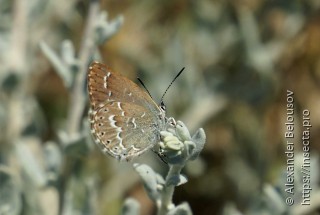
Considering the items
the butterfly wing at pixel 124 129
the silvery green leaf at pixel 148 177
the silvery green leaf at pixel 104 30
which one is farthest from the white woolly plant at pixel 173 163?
the silvery green leaf at pixel 104 30

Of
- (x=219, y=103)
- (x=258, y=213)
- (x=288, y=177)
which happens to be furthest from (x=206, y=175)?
(x=288, y=177)

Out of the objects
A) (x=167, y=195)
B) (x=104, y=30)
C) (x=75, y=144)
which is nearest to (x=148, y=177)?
(x=167, y=195)

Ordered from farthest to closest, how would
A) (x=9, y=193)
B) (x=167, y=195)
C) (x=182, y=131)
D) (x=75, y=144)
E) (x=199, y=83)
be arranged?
(x=199, y=83) → (x=9, y=193) → (x=75, y=144) → (x=167, y=195) → (x=182, y=131)

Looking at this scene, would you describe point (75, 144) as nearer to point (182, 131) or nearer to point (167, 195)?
point (167, 195)

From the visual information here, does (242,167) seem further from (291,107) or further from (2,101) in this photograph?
(2,101)

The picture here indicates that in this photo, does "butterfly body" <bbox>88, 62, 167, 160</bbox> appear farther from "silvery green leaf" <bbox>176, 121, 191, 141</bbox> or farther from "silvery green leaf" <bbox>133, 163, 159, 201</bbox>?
"silvery green leaf" <bbox>176, 121, 191, 141</bbox>

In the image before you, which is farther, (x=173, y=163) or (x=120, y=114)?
(x=120, y=114)
